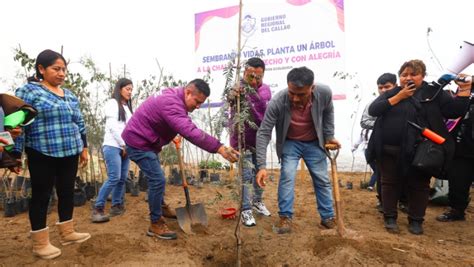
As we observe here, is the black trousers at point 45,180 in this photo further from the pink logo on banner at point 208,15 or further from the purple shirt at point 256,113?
the pink logo on banner at point 208,15

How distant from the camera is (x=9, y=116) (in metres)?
2.23

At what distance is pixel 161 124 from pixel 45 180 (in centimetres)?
91

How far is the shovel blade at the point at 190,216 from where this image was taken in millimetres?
3227

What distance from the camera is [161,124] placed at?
2.82 meters

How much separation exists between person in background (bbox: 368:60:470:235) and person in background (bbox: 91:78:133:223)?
7.86 ft

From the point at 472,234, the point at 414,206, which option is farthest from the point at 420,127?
the point at 472,234

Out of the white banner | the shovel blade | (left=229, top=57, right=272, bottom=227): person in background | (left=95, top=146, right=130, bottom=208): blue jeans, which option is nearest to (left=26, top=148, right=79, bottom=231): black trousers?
(left=95, top=146, right=130, bottom=208): blue jeans

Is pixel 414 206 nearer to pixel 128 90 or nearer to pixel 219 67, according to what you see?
pixel 128 90

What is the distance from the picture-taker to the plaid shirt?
8.03 feet

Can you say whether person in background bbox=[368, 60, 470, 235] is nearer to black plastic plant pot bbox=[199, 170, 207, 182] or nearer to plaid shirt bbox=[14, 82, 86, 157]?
plaid shirt bbox=[14, 82, 86, 157]

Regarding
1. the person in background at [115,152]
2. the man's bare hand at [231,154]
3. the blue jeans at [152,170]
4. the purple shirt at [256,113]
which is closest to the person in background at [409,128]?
the purple shirt at [256,113]

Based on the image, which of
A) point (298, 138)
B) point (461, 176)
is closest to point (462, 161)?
point (461, 176)

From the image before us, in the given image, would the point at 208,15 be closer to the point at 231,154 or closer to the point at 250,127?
the point at 250,127

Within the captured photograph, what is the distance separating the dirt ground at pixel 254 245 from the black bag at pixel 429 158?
0.60 meters
